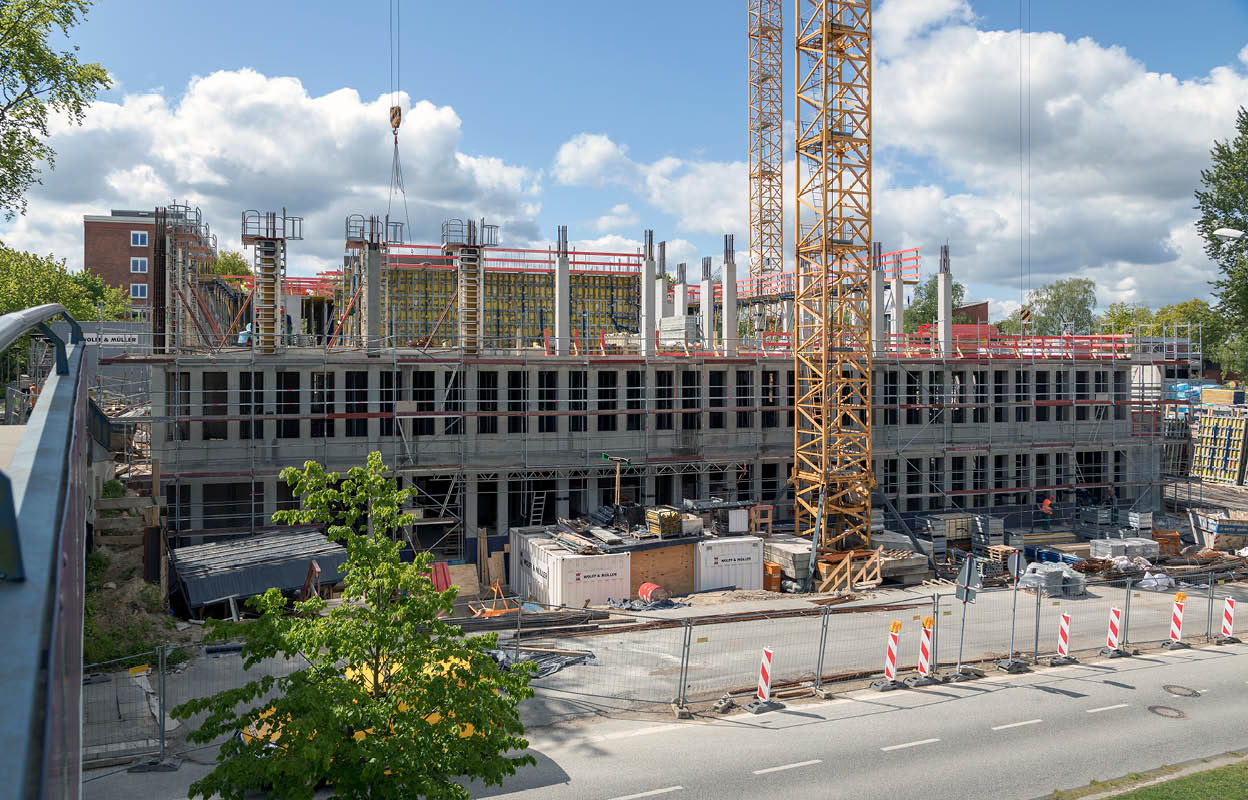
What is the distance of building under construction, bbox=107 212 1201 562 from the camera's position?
28219mm

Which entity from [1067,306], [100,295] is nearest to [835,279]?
[100,295]

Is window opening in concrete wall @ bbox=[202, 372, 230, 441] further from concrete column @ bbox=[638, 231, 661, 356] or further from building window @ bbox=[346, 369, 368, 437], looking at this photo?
concrete column @ bbox=[638, 231, 661, 356]

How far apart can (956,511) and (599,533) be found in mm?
17407

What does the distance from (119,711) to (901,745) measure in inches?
504

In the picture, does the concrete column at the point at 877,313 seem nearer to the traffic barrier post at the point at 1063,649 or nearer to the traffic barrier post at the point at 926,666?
the traffic barrier post at the point at 1063,649

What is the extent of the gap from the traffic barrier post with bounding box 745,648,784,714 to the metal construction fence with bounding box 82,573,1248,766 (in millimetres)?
744

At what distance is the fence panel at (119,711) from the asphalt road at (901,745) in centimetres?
70

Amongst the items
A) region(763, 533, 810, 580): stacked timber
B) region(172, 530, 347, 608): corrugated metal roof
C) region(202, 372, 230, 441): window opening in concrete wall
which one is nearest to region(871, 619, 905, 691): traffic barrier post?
region(763, 533, 810, 580): stacked timber

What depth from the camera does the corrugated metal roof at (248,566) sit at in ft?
70.6

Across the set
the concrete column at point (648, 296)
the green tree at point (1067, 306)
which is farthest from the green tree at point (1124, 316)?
the concrete column at point (648, 296)

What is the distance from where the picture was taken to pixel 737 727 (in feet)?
50.5

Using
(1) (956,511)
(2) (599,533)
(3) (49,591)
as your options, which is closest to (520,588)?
(2) (599,533)

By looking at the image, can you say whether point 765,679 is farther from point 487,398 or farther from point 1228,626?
point 487,398

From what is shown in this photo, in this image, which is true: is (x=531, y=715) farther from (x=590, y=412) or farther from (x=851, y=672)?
(x=590, y=412)
